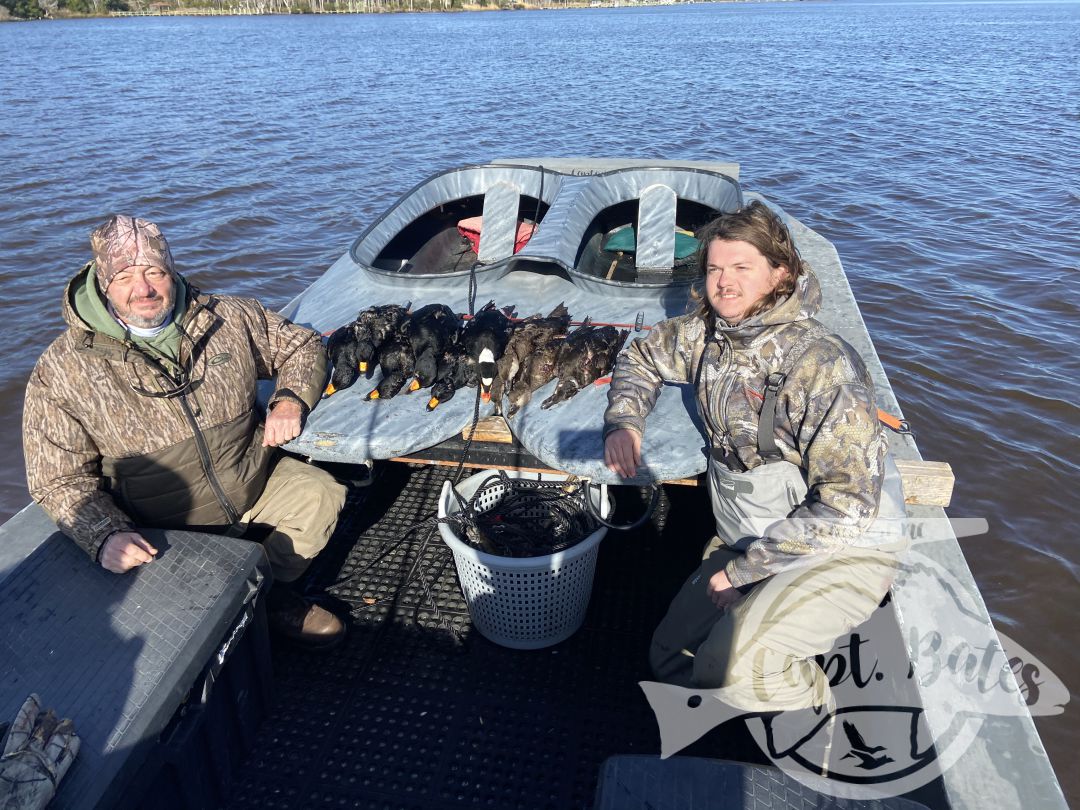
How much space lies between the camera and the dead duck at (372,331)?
4043mm

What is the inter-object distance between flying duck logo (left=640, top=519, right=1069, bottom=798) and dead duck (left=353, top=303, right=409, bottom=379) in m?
2.39

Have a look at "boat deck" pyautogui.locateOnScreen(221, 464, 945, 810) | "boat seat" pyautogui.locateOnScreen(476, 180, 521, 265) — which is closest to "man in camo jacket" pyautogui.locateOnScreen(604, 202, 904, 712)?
"boat deck" pyautogui.locateOnScreen(221, 464, 945, 810)

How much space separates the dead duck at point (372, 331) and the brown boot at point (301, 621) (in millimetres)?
1334

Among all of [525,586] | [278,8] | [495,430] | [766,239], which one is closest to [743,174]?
[495,430]

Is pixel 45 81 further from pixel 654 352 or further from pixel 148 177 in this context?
pixel 654 352

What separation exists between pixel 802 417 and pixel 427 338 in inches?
90.8

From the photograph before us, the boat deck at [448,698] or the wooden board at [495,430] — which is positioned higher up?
the wooden board at [495,430]

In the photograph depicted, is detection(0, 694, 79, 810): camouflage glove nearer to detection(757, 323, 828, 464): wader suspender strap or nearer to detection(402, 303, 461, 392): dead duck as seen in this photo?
detection(402, 303, 461, 392): dead duck

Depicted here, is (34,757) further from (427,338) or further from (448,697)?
(427,338)

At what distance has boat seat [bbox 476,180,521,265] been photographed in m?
6.50

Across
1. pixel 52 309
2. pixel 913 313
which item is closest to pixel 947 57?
pixel 913 313

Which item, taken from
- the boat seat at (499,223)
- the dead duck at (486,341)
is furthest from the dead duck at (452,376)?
the boat seat at (499,223)

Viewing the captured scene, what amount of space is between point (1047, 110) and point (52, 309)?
87.9ft

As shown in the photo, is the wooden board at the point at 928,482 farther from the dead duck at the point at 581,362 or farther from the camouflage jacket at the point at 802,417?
the dead duck at the point at 581,362
